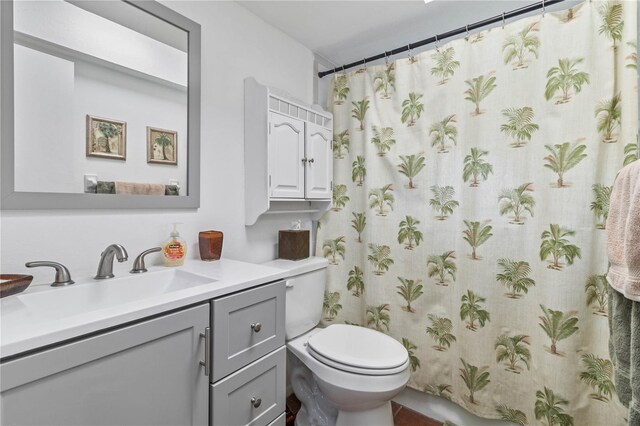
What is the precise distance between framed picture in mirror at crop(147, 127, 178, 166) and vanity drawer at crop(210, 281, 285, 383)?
0.66 meters

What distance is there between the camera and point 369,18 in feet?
5.35

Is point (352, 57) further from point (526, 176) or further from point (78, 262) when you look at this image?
point (78, 262)

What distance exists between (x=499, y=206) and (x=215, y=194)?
1.35 m

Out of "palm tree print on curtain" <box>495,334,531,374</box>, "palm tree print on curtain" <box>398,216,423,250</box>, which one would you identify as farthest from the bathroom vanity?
"palm tree print on curtain" <box>495,334,531,374</box>

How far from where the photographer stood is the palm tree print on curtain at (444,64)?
154 centimetres

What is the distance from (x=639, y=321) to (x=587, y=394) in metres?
0.80

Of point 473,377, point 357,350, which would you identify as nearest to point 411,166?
point 357,350

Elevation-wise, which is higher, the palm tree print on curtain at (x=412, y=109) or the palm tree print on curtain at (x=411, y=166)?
the palm tree print on curtain at (x=412, y=109)

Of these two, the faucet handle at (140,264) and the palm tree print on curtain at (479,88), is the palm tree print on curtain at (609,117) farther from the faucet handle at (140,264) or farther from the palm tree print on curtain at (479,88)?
the faucet handle at (140,264)

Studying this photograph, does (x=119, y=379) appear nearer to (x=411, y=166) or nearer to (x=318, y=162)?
(x=318, y=162)

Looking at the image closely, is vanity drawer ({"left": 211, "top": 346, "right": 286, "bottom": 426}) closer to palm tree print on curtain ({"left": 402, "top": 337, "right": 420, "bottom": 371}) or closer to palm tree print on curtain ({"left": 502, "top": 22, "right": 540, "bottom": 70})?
palm tree print on curtain ({"left": 402, "top": 337, "right": 420, "bottom": 371})

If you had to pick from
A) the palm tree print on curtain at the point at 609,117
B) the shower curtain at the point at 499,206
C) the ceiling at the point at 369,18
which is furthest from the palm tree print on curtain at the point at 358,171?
the palm tree print on curtain at the point at 609,117

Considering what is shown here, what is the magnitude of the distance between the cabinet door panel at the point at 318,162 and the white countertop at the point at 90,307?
690 millimetres

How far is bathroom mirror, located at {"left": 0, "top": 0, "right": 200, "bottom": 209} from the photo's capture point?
3.01ft
